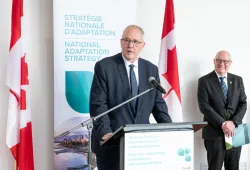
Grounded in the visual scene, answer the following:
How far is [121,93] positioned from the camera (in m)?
2.49

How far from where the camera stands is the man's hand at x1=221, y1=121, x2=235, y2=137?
409 centimetres

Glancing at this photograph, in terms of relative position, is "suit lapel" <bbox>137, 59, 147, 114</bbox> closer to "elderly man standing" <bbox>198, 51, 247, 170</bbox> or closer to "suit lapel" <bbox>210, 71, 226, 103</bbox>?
"elderly man standing" <bbox>198, 51, 247, 170</bbox>

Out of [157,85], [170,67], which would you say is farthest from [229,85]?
[157,85]

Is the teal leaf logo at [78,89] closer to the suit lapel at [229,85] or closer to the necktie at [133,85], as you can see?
the necktie at [133,85]

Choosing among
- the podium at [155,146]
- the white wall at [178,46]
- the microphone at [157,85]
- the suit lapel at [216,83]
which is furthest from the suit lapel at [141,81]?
the suit lapel at [216,83]

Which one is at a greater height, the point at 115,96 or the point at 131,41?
the point at 131,41

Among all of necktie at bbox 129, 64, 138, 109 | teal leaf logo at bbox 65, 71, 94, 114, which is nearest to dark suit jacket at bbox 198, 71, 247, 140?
teal leaf logo at bbox 65, 71, 94, 114

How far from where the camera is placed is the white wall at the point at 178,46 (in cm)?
399

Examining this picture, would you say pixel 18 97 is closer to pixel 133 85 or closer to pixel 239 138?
pixel 133 85

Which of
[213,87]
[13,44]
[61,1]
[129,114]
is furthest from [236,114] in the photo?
[13,44]

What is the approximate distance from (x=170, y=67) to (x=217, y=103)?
2.52ft

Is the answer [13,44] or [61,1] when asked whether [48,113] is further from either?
[61,1]

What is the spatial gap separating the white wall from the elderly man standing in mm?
374

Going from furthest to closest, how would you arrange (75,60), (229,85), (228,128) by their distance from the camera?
1. (229,85)
2. (228,128)
3. (75,60)
